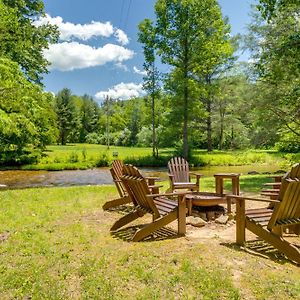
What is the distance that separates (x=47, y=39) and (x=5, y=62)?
8.54 metres

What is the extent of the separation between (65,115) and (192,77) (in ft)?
97.6

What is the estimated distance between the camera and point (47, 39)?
15109 mm

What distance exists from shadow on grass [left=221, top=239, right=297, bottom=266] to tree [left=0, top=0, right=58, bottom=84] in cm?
1014

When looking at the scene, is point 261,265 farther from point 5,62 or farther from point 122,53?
point 122,53

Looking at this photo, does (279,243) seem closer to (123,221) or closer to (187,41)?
(123,221)

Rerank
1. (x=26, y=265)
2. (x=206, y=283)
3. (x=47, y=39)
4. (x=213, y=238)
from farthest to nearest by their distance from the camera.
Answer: (x=47, y=39)
(x=213, y=238)
(x=26, y=265)
(x=206, y=283)

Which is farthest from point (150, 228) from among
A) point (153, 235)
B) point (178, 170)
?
point (178, 170)

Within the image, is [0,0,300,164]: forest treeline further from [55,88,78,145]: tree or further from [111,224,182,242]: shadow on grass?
[55,88,78,145]: tree

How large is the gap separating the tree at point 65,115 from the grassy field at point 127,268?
44105mm

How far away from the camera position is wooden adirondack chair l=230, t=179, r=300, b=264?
369 centimetres

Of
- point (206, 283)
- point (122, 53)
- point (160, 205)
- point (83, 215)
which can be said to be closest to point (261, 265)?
point (206, 283)

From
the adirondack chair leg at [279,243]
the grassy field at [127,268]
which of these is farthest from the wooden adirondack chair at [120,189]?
the adirondack chair leg at [279,243]

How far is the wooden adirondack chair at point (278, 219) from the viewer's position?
3689 mm

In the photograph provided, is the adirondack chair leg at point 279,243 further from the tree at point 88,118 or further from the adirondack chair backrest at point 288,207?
the tree at point 88,118
